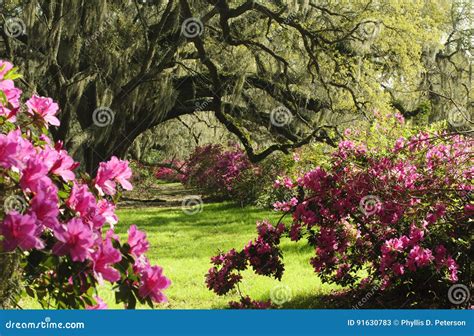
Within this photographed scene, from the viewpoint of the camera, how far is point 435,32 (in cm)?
1272

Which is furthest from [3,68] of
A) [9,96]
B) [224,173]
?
[224,173]

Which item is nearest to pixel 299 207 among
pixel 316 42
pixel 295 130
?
pixel 316 42

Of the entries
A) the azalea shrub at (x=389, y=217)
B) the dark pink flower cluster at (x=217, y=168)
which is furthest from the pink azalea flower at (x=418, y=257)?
the dark pink flower cluster at (x=217, y=168)

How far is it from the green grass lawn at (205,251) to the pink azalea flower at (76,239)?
5.96 feet

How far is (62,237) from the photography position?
1.87m

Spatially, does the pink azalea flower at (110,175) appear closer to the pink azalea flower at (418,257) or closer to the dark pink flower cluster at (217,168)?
the pink azalea flower at (418,257)

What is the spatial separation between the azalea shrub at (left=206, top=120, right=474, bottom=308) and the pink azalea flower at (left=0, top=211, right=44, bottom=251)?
2978 mm

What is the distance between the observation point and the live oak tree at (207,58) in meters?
11.3

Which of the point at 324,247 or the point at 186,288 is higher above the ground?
the point at 324,247

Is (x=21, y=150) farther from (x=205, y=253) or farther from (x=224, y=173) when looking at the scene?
(x=224, y=173)

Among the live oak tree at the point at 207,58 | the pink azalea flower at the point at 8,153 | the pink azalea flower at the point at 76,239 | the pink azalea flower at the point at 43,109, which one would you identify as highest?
the live oak tree at the point at 207,58

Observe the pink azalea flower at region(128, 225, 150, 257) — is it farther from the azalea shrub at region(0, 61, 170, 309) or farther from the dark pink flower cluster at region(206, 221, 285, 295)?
the dark pink flower cluster at region(206, 221, 285, 295)

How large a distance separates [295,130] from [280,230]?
1024cm

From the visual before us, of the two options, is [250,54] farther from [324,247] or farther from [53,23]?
[324,247]
